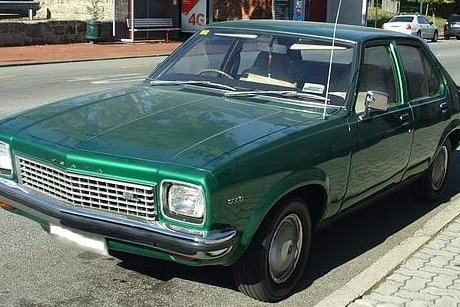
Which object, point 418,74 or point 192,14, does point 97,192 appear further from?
point 192,14

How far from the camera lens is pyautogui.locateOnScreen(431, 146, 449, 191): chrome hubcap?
6.54 metres

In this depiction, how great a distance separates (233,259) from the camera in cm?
375

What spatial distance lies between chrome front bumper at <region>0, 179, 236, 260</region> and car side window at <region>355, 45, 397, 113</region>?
174 centimetres

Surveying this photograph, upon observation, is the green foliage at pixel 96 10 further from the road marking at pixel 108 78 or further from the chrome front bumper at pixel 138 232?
the chrome front bumper at pixel 138 232

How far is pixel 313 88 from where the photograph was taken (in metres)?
4.86

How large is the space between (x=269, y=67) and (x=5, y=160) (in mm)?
1995

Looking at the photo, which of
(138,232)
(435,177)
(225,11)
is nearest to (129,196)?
(138,232)

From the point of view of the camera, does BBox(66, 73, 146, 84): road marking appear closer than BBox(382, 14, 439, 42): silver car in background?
Yes

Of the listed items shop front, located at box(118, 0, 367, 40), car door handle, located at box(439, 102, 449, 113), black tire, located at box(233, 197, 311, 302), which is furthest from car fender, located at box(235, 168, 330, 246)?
shop front, located at box(118, 0, 367, 40)

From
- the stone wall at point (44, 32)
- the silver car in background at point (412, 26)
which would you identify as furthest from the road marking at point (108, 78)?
the silver car in background at point (412, 26)

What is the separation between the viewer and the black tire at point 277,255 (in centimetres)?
397

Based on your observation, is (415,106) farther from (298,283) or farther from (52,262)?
(52,262)

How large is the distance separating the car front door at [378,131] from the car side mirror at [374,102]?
0.05 feet

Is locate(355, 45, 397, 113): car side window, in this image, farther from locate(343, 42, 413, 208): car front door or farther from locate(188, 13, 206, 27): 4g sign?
locate(188, 13, 206, 27): 4g sign
